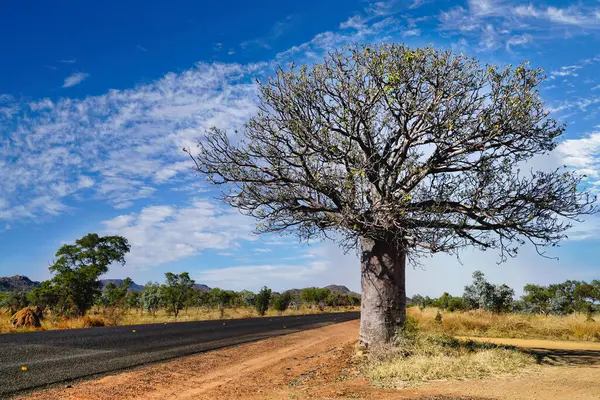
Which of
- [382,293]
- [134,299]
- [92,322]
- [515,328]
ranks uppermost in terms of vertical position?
[382,293]

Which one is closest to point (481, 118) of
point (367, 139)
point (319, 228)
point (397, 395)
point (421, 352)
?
point (367, 139)

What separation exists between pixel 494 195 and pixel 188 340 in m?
11.3

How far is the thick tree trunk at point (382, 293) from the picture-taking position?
36.0ft

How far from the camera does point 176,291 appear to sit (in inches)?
1768

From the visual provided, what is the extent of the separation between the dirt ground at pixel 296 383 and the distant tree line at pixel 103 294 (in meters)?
21.2

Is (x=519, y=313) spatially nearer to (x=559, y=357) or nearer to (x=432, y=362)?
(x=559, y=357)

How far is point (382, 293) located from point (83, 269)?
1221 inches

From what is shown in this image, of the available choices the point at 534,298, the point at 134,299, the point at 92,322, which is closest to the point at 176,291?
the point at 134,299

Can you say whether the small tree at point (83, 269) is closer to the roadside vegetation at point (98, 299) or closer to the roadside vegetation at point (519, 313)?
the roadside vegetation at point (98, 299)

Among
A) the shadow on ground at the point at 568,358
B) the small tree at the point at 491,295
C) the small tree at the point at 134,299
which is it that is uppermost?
the small tree at the point at 491,295

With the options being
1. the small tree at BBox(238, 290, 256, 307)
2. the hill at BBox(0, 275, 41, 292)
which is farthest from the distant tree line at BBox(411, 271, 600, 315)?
the hill at BBox(0, 275, 41, 292)

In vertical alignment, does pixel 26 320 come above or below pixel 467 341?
below

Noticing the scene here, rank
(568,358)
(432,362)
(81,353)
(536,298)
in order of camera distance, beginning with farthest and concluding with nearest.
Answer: (536,298) < (568,358) < (81,353) < (432,362)

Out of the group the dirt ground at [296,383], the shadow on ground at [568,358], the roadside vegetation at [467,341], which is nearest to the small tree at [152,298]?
the roadside vegetation at [467,341]
